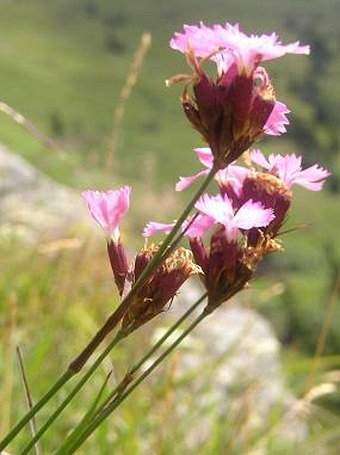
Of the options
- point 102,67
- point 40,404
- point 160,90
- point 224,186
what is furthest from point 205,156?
point 102,67

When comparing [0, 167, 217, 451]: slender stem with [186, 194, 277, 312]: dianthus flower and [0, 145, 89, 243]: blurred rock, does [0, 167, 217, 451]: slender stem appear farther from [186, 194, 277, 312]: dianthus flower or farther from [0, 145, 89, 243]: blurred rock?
[0, 145, 89, 243]: blurred rock

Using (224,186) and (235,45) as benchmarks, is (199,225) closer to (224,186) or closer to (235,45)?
(224,186)

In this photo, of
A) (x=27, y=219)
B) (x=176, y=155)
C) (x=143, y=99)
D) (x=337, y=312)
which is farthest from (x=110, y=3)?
(x=27, y=219)

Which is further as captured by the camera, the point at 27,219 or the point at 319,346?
the point at 27,219

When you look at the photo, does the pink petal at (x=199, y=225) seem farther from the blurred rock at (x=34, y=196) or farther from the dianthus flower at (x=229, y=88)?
the blurred rock at (x=34, y=196)

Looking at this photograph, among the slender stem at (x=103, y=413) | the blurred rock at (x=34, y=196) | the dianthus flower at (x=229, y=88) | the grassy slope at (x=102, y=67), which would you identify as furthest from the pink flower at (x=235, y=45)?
the grassy slope at (x=102, y=67)

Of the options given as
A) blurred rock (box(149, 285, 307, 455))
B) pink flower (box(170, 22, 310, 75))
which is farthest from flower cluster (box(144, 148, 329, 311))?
blurred rock (box(149, 285, 307, 455))

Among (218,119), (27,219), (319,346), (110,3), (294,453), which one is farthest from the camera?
(110,3)

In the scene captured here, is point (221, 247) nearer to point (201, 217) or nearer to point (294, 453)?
point (201, 217)
